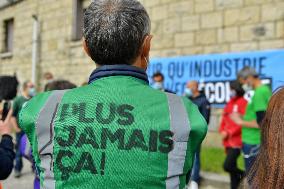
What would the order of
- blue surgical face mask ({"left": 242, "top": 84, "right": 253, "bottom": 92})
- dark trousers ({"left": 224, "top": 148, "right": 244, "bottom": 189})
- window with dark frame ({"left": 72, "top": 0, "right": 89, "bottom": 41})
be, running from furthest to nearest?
window with dark frame ({"left": 72, "top": 0, "right": 89, "bottom": 41}) < dark trousers ({"left": 224, "top": 148, "right": 244, "bottom": 189}) < blue surgical face mask ({"left": 242, "top": 84, "right": 253, "bottom": 92})

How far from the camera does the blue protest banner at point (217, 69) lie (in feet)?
24.6

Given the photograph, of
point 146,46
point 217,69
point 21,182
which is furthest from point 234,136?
point 146,46

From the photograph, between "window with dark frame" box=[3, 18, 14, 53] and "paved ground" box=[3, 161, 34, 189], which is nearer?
"paved ground" box=[3, 161, 34, 189]

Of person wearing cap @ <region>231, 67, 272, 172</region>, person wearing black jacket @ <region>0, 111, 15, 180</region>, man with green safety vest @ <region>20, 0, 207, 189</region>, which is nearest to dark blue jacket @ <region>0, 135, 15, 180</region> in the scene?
person wearing black jacket @ <region>0, 111, 15, 180</region>

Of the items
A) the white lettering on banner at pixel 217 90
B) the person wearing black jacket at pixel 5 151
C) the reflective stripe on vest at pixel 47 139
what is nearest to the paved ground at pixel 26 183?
the white lettering on banner at pixel 217 90

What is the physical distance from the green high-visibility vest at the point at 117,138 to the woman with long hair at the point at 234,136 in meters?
4.17

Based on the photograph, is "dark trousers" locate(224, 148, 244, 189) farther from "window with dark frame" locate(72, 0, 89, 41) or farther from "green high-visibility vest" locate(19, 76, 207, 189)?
"window with dark frame" locate(72, 0, 89, 41)

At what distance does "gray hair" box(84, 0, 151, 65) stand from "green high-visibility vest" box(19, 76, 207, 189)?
0.11m

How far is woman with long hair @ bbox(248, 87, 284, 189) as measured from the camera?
1.48m

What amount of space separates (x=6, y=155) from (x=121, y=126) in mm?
1103

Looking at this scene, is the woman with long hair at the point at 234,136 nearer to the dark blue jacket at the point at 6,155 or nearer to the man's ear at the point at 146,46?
the dark blue jacket at the point at 6,155

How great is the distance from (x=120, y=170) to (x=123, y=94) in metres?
0.26

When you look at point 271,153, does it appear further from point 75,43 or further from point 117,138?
point 75,43

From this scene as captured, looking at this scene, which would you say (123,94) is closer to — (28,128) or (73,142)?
(73,142)
